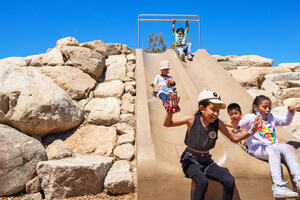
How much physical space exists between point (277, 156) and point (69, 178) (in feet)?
8.06

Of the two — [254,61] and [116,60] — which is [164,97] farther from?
[254,61]

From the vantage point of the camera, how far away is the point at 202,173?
7.32 ft

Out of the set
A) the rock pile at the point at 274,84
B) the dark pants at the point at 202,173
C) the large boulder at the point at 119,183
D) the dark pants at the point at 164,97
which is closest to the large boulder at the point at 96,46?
the dark pants at the point at 164,97

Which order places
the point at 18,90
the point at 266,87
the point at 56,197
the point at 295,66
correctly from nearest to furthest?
the point at 56,197 → the point at 18,90 → the point at 266,87 → the point at 295,66

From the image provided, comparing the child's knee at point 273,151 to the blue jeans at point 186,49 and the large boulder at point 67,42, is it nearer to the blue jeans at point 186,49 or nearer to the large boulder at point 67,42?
the blue jeans at point 186,49

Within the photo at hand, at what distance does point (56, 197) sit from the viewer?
9.47 ft

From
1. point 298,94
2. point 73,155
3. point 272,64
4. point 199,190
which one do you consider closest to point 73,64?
point 73,155

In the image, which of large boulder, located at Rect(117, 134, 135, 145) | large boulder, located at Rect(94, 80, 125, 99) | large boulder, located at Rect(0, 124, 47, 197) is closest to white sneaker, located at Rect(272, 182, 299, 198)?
large boulder, located at Rect(117, 134, 135, 145)

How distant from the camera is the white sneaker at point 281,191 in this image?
2234mm

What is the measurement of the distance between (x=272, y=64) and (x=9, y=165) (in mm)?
10117

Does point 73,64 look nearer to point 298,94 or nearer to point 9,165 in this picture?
point 9,165

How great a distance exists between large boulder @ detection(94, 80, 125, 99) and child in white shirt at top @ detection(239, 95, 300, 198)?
3.16 metres

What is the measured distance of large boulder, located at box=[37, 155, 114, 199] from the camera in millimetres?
2865

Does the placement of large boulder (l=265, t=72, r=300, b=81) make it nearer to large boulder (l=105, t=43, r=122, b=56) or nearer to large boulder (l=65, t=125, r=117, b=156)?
large boulder (l=105, t=43, r=122, b=56)
